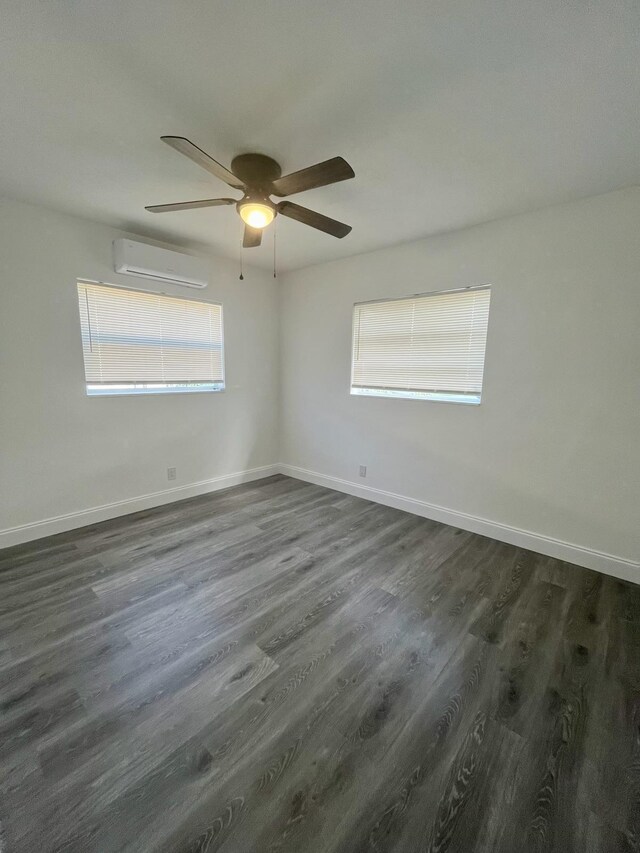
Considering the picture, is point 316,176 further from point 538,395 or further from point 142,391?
point 142,391

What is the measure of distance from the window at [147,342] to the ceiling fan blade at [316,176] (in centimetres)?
200

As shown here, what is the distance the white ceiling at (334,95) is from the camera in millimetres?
1193

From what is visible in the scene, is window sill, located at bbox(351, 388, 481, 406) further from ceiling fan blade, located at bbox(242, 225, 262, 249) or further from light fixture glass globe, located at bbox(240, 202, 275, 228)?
light fixture glass globe, located at bbox(240, 202, 275, 228)

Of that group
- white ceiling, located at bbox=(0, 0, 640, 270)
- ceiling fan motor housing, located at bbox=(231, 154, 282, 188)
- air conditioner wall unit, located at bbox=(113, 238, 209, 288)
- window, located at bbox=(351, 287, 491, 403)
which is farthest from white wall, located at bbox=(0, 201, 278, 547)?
ceiling fan motor housing, located at bbox=(231, 154, 282, 188)

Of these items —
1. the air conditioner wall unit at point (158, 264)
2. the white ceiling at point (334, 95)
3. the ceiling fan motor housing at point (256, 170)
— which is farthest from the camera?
the air conditioner wall unit at point (158, 264)

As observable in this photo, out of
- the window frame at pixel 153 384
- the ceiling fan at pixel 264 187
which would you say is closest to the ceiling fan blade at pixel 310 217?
the ceiling fan at pixel 264 187

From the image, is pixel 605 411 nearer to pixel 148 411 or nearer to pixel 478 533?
pixel 478 533

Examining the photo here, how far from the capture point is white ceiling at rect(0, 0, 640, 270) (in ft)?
3.92

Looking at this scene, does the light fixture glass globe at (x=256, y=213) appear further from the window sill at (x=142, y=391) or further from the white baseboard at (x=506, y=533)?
the white baseboard at (x=506, y=533)

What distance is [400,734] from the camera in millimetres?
1356

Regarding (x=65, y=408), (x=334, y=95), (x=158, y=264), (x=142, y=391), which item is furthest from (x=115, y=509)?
(x=334, y=95)

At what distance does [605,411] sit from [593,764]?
2.00m

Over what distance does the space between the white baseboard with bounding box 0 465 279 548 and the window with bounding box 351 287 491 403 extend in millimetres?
1823

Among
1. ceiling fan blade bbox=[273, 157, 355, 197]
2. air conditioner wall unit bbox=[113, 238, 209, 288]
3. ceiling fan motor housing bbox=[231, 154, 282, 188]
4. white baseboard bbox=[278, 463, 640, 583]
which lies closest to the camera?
ceiling fan blade bbox=[273, 157, 355, 197]
